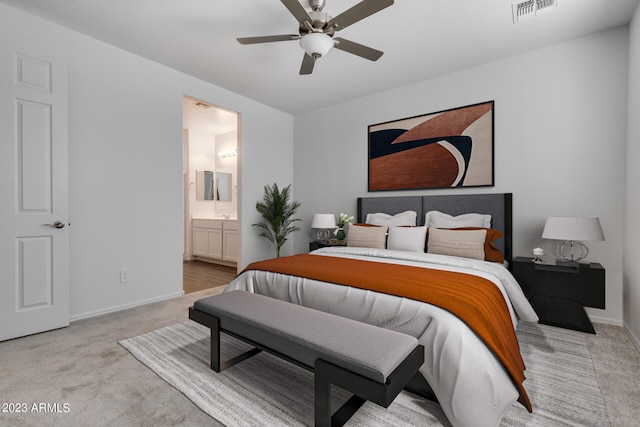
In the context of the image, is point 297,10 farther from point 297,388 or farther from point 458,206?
point 458,206

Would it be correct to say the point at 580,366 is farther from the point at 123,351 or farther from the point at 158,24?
the point at 158,24

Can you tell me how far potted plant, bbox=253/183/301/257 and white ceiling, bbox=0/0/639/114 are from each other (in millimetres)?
1805

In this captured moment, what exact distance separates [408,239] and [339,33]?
7.21 ft

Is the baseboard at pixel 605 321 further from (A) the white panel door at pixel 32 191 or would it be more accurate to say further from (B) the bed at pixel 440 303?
(A) the white panel door at pixel 32 191

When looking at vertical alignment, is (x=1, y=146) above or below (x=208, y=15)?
below

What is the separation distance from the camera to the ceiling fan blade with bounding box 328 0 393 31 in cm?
195

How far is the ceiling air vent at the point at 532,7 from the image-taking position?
243 centimetres

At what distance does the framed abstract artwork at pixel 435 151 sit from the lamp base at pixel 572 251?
0.92 meters

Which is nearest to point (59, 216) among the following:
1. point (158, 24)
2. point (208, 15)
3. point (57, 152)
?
point (57, 152)

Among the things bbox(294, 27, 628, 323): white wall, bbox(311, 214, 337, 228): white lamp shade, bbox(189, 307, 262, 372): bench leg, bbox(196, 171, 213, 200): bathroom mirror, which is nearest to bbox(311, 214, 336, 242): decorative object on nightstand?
bbox(311, 214, 337, 228): white lamp shade

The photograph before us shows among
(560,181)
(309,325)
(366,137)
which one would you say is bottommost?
(309,325)

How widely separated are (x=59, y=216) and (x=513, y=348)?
12.1 feet

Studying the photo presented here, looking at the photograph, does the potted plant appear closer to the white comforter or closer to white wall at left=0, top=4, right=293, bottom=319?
white wall at left=0, top=4, right=293, bottom=319

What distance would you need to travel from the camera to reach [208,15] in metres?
2.60
